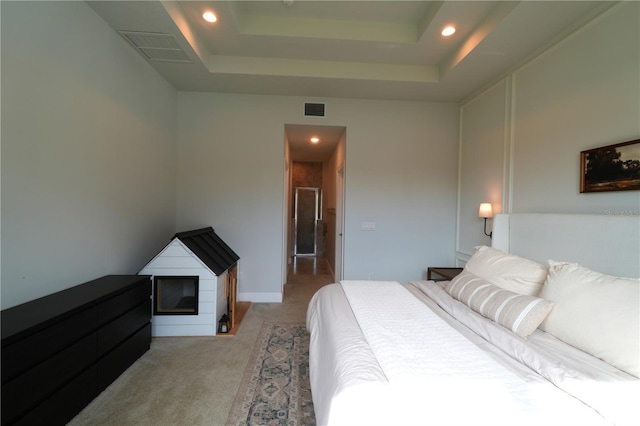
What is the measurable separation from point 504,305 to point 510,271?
0.43 meters

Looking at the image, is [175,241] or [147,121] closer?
[175,241]

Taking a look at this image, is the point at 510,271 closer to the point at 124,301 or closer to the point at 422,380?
the point at 422,380

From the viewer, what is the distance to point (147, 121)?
278cm

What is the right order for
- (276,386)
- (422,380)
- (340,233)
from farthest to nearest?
(340,233) → (276,386) → (422,380)

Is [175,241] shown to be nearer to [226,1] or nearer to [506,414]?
[226,1]

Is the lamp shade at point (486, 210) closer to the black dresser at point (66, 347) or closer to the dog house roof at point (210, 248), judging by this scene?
the dog house roof at point (210, 248)

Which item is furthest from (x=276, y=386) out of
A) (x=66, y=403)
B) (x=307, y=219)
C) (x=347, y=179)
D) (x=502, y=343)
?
(x=307, y=219)

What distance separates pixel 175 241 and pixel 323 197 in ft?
17.1

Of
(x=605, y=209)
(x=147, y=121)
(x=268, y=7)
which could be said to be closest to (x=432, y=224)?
(x=605, y=209)

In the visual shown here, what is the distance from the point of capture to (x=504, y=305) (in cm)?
157

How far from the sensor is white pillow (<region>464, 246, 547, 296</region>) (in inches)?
68.5

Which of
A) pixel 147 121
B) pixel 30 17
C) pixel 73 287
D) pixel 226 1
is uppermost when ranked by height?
pixel 226 1

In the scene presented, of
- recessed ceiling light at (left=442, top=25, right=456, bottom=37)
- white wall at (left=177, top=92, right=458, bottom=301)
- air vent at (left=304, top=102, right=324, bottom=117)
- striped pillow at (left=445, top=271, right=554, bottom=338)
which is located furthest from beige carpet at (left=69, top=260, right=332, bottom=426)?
recessed ceiling light at (left=442, top=25, right=456, bottom=37)

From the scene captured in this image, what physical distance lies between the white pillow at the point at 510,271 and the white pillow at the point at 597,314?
19cm
